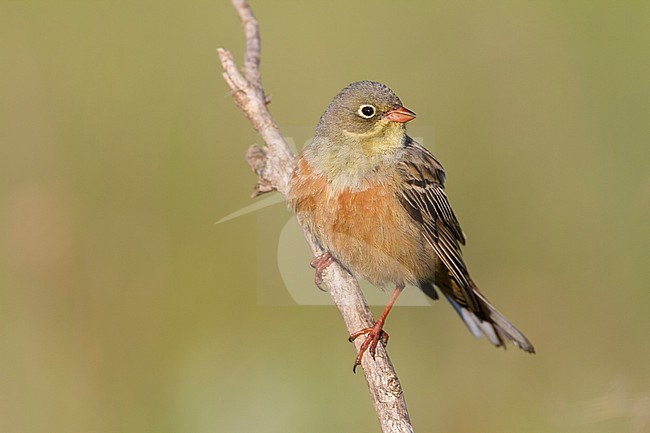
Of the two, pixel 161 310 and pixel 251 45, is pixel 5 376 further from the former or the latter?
pixel 251 45

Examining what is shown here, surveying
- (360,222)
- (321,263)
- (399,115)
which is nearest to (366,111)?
(399,115)

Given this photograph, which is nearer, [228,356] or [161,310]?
[228,356]

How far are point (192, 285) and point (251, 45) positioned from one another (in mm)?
2610

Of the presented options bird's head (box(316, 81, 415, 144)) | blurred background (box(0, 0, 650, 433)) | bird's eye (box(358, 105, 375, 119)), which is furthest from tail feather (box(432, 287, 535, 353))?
bird's eye (box(358, 105, 375, 119))

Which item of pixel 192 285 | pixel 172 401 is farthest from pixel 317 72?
pixel 172 401

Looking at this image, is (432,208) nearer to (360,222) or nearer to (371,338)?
(360,222)

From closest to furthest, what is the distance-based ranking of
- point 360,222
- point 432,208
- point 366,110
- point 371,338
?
point 371,338 → point 360,222 → point 366,110 → point 432,208

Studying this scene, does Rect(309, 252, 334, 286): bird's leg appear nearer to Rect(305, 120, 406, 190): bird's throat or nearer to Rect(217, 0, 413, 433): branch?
Rect(217, 0, 413, 433): branch

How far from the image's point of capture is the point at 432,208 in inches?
221

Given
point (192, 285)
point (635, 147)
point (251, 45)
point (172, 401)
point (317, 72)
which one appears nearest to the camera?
point (251, 45)

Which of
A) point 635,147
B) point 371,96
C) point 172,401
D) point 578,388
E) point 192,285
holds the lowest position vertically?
point 578,388

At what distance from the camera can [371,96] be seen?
208 inches

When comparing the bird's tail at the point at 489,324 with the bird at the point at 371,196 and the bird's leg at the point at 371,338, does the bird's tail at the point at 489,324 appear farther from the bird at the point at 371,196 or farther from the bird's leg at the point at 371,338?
the bird's leg at the point at 371,338

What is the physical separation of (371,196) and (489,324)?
1.45 meters
